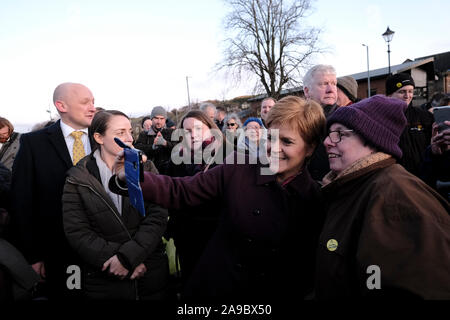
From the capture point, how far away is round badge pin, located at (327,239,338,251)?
1513 mm

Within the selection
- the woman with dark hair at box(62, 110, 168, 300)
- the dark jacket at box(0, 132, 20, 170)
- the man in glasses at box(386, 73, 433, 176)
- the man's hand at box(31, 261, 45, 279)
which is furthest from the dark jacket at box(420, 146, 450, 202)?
the dark jacket at box(0, 132, 20, 170)

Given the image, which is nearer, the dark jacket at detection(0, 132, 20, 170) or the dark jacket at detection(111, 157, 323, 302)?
the dark jacket at detection(111, 157, 323, 302)

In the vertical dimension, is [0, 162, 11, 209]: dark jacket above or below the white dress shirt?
below

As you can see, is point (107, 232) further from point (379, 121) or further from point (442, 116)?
point (442, 116)

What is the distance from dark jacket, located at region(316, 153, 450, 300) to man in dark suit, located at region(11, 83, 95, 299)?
2.29 m

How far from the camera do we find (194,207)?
270cm

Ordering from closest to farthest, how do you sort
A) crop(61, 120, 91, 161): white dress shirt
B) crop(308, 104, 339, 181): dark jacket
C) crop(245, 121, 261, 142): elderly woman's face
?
crop(308, 104, 339, 181): dark jacket
crop(61, 120, 91, 161): white dress shirt
crop(245, 121, 261, 142): elderly woman's face

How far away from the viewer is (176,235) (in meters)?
3.12

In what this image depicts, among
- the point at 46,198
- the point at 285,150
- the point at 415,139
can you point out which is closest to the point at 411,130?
the point at 415,139

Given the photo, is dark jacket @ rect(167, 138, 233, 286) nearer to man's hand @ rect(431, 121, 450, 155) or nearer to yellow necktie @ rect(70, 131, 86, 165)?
yellow necktie @ rect(70, 131, 86, 165)

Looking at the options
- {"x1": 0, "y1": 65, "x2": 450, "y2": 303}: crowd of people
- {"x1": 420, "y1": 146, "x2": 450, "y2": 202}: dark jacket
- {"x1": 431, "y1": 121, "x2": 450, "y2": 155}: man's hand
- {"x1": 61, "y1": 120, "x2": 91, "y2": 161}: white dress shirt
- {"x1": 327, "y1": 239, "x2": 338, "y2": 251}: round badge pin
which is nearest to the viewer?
{"x1": 0, "y1": 65, "x2": 450, "y2": 303}: crowd of people

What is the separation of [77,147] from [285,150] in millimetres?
2184

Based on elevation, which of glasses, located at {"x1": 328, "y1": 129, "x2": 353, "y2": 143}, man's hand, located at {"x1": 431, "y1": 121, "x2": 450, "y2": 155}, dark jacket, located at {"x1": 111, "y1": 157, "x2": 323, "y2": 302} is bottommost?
dark jacket, located at {"x1": 111, "y1": 157, "x2": 323, "y2": 302}

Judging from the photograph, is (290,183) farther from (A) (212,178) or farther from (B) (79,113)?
(B) (79,113)
